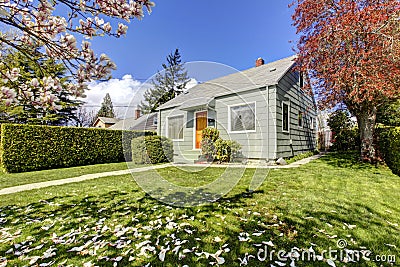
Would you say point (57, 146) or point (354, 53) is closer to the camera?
point (354, 53)

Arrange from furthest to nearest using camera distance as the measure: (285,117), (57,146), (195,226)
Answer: (285,117)
(57,146)
(195,226)

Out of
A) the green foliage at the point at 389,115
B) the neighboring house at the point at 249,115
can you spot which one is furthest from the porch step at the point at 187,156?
the green foliage at the point at 389,115

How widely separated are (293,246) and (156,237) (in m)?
1.59

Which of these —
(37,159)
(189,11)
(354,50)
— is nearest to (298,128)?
(354,50)

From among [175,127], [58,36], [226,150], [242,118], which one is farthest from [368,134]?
[58,36]

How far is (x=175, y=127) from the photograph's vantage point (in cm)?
1152

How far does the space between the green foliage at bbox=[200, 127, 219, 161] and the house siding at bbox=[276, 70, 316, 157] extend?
256 centimetres

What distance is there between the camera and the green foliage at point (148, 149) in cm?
893

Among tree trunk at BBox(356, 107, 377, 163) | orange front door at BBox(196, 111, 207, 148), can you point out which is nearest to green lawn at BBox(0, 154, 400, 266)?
tree trunk at BBox(356, 107, 377, 163)

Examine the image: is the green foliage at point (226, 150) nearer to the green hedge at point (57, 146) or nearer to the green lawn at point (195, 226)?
the green hedge at point (57, 146)

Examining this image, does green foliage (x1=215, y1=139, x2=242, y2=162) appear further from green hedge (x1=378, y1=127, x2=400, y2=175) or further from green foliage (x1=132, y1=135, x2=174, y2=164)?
green hedge (x1=378, y1=127, x2=400, y2=175)

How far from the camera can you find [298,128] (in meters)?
10.6

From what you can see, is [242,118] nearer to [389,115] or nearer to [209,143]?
[209,143]

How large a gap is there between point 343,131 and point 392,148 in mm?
6683
